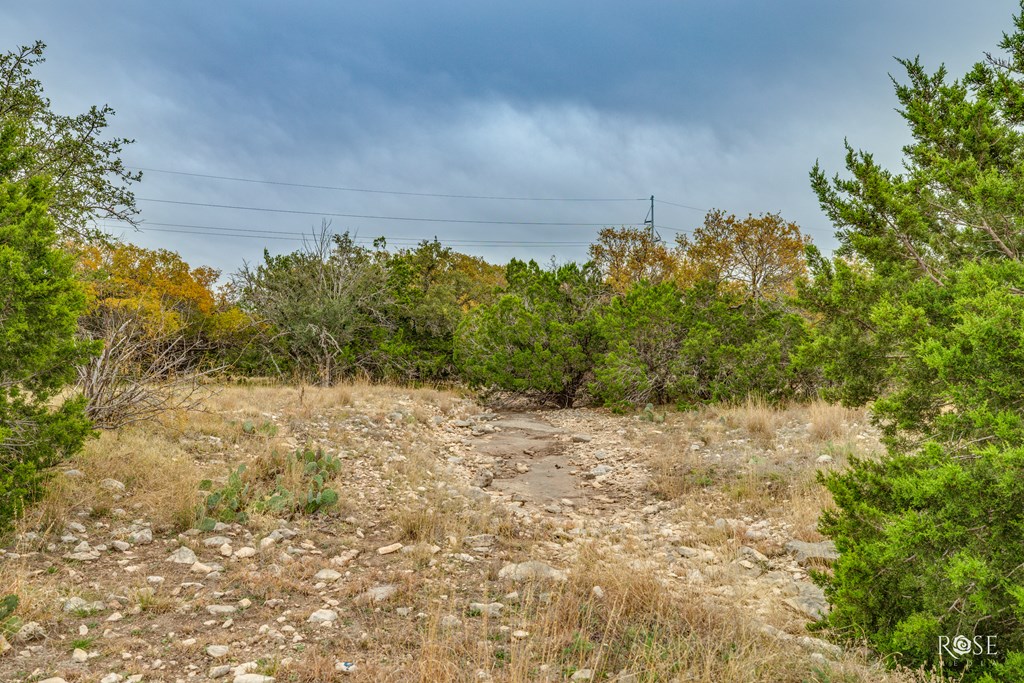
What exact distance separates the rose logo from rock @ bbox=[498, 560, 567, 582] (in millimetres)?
2191

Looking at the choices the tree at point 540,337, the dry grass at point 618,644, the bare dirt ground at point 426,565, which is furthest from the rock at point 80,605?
the tree at point 540,337

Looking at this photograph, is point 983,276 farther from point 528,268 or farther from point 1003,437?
point 528,268

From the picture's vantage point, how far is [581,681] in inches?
106

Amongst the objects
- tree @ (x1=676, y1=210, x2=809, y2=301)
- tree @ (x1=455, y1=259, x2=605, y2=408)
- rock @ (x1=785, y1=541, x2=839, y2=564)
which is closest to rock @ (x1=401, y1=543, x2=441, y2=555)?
rock @ (x1=785, y1=541, x2=839, y2=564)

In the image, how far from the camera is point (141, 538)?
15.0 ft

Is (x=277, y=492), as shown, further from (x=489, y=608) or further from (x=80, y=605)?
(x=489, y=608)

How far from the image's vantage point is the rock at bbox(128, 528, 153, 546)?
4543 mm

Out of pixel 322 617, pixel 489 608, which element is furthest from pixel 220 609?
pixel 489 608

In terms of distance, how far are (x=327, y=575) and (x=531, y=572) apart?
1.49m

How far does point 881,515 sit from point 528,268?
12524 millimetres

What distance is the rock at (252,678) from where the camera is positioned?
271 centimetres

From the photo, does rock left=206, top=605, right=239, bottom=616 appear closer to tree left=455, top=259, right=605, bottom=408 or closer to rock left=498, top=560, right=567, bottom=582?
rock left=498, top=560, right=567, bottom=582

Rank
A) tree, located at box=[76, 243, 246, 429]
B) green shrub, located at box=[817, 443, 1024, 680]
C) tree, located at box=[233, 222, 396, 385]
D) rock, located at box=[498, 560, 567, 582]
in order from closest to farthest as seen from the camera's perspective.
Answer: green shrub, located at box=[817, 443, 1024, 680], rock, located at box=[498, 560, 567, 582], tree, located at box=[76, 243, 246, 429], tree, located at box=[233, 222, 396, 385]

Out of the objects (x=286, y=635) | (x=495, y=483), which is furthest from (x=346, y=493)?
(x=286, y=635)
